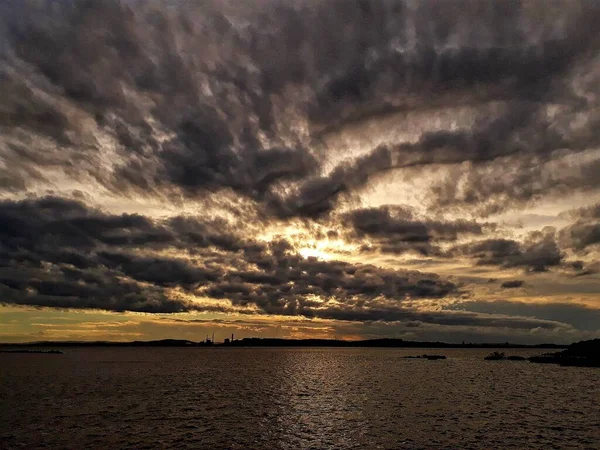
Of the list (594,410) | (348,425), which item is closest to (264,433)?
(348,425)

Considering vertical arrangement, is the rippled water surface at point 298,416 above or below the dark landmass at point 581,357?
below

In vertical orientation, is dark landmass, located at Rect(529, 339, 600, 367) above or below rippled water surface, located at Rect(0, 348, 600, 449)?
above

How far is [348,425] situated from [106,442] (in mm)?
25169

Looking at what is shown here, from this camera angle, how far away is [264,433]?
156 feet

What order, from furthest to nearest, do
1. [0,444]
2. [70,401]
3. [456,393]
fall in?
[456,393]
[70,401]
[0,444]

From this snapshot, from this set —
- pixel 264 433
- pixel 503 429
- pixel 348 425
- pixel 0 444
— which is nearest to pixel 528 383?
pixel 503 429

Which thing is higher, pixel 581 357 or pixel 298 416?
pixel 581 357

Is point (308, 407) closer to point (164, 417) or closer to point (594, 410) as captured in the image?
point (164, 417)

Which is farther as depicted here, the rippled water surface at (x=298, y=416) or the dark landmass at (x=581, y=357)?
the dark landmass at (x=581, y=357)

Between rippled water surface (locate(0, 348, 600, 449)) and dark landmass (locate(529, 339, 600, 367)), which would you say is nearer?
rippled water surface (locate(0, 348, 600, 449))

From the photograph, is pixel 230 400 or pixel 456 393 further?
pixel 456 393

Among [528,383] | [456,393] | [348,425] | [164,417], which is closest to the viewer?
[348,425]

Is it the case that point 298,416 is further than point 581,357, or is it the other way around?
point 581,357

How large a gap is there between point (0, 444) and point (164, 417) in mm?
18058
